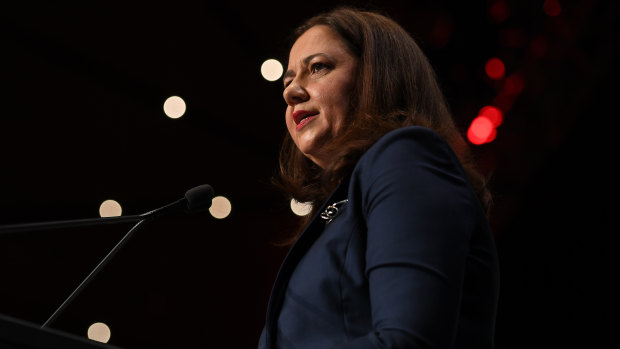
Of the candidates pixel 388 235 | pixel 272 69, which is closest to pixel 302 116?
pixel 388 235

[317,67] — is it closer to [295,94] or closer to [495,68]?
[295,94]

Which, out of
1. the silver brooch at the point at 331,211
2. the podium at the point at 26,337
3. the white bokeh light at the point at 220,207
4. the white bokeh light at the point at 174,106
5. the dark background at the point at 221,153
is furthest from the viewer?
the white bokeh light at the point at 220,207

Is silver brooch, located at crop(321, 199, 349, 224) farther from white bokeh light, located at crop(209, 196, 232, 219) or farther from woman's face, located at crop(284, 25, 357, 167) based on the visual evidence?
white bokeh light, located at crop(209, 196, 232, 219)

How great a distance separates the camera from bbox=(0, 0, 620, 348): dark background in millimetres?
2213

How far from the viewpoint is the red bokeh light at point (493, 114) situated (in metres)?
2.77

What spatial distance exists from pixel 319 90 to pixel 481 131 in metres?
1.97

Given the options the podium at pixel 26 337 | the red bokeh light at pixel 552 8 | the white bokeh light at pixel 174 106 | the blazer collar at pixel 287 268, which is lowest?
Result: the blazer collar at pixel 287 268

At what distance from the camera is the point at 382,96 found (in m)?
0.97

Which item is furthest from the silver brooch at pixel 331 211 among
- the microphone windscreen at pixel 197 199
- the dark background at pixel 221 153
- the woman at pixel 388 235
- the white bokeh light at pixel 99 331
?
the white bokeh light at pixel 99 331

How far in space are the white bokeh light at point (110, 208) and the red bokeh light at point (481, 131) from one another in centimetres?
171

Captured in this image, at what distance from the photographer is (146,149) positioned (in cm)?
252

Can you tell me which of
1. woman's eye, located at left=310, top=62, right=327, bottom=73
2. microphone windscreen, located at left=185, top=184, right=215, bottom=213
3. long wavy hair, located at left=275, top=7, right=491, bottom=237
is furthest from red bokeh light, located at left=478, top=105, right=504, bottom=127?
microphone windscreen, located at left=185, top=184, right=215, bottom=213

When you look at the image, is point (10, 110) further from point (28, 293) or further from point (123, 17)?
point (28, 293)

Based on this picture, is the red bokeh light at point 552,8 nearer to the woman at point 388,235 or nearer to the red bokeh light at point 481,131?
the red bokeh light at point 481,131
